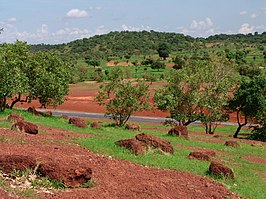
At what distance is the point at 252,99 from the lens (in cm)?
3753


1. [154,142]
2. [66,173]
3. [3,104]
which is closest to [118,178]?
[66,173]

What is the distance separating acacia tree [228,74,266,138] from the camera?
36.9 m

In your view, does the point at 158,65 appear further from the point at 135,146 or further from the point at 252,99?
the point at 135,146

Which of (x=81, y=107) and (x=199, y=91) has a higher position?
(x=199, y=91)

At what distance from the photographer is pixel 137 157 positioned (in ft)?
49.9

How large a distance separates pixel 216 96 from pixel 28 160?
29107mm

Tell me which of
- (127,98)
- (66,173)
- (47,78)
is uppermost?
(47,78)

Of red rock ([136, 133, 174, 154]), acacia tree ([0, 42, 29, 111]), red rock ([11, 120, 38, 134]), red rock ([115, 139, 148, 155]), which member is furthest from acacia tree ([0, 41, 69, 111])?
red rock ([115, 139, 148, 155])

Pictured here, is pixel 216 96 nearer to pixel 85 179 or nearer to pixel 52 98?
pixel 52 98

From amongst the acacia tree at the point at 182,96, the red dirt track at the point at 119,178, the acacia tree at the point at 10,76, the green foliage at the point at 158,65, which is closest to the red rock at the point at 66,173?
the red dirt track at the point at 119,178

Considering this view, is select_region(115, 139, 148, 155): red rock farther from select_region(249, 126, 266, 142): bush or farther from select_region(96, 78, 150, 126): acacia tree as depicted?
select_region(249, 126, 266, 142): bush

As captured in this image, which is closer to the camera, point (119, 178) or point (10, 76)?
point (119, 178)

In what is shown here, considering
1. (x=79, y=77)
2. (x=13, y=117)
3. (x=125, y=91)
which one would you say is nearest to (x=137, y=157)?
(x=13, y=117)

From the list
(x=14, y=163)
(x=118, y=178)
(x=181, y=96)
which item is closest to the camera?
(x=14, y=163)
